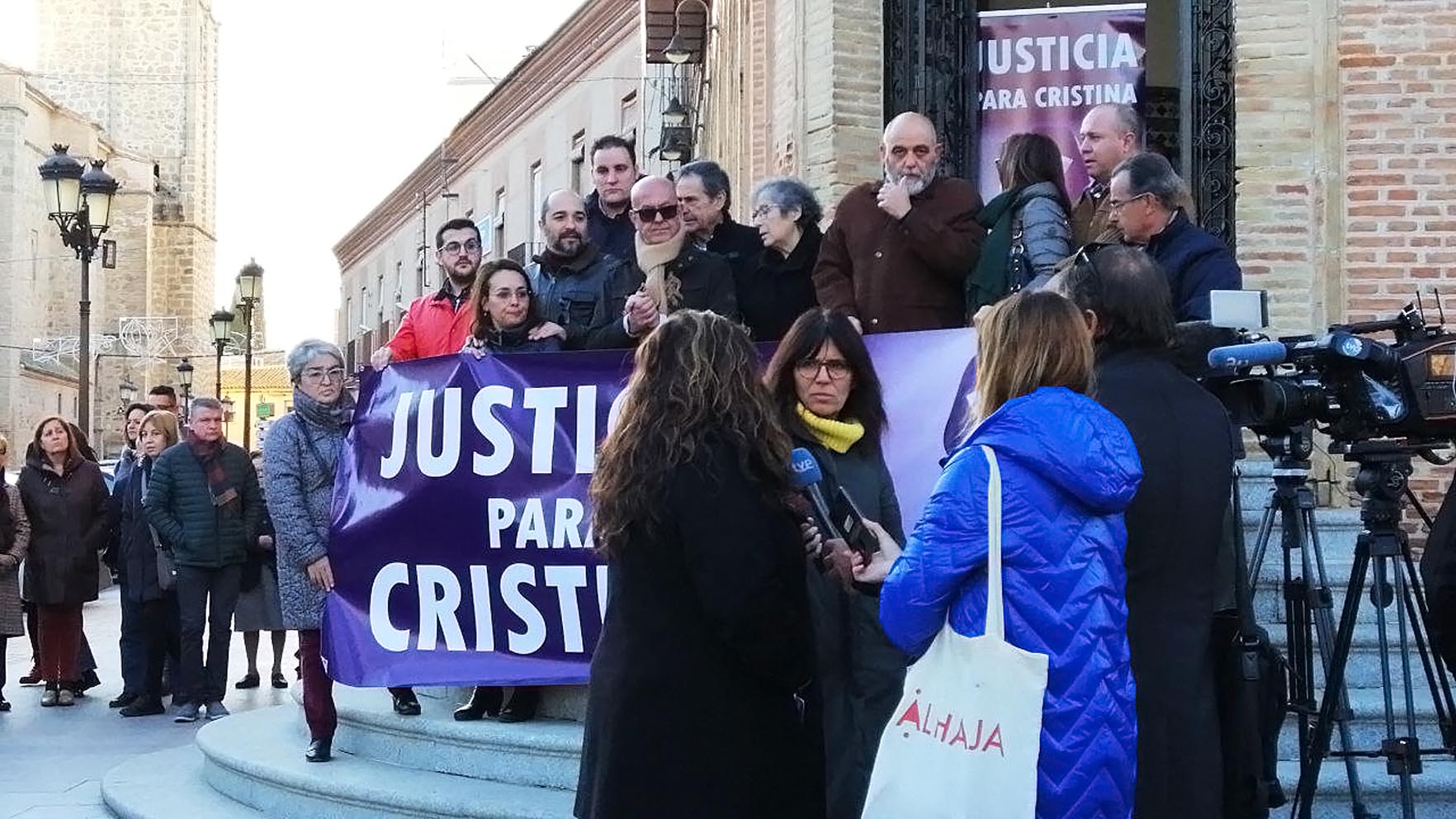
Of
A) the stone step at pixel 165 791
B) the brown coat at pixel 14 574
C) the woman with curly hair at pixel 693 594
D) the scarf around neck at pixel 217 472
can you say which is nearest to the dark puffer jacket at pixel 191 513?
the scarf around neck at pixel 217 472

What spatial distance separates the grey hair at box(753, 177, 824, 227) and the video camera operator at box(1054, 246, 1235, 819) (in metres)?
3.63

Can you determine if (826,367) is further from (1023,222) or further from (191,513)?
(191,513)

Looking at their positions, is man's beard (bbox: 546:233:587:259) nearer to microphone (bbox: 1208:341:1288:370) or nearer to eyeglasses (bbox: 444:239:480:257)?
eyeglasses (bbox: 444:239:480:257)

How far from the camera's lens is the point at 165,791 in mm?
8055

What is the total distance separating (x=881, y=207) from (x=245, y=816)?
12.2 ft

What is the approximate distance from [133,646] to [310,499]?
14.3 feet

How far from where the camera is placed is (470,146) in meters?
41.4

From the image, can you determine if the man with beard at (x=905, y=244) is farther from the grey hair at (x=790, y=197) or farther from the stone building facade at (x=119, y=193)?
the stone building facade at (x=119, y=193)

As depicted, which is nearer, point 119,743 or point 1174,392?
point 1174,392

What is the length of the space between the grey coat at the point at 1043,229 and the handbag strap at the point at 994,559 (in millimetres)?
3448

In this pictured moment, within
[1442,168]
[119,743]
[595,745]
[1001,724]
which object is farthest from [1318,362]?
[119,743]

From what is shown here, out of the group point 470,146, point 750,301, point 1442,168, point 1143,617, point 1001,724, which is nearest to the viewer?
point 1001,724

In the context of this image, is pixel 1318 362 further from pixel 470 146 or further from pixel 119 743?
pixel 470 146

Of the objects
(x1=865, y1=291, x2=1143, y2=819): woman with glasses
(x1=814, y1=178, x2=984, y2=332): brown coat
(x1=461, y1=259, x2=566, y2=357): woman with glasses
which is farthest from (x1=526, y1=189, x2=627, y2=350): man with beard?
(x1=865, y1=291, x2=1143, y2=819): woman with glasses
